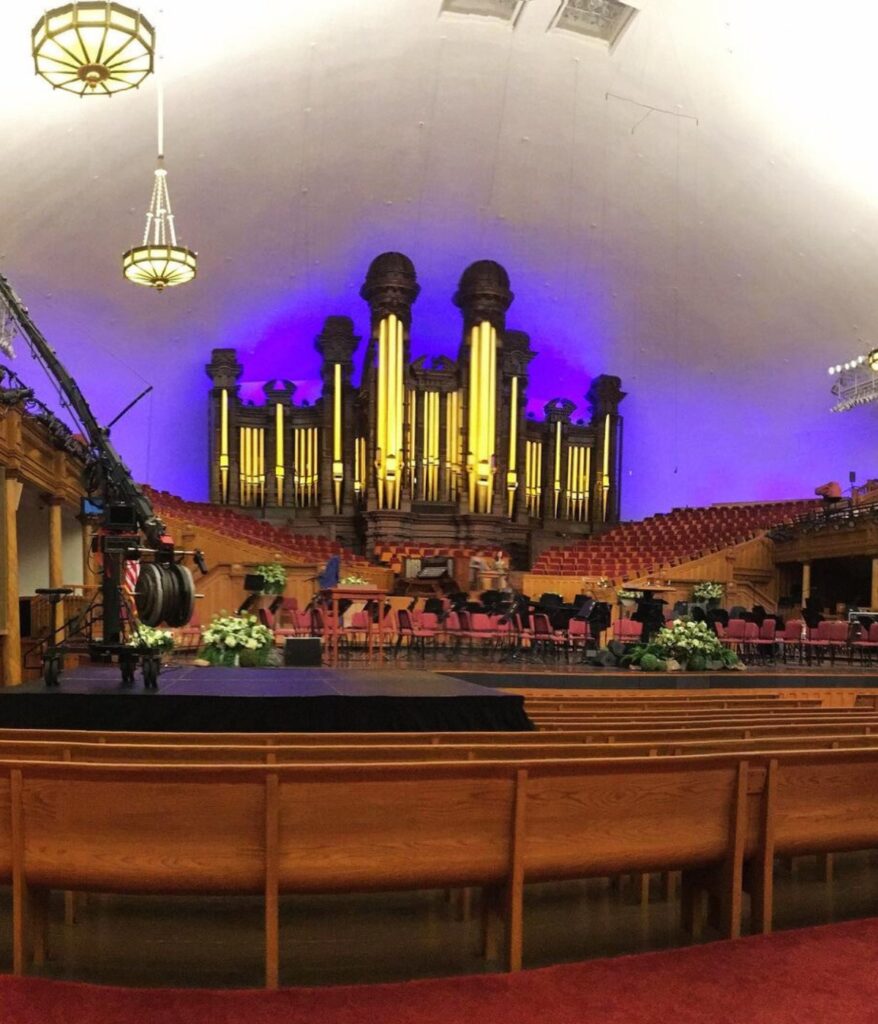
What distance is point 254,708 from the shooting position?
15.6 feet

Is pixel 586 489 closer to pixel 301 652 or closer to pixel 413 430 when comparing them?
pixel 413 430

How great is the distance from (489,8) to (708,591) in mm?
9429

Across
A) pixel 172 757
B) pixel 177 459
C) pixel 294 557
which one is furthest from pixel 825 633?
pixel 177 459

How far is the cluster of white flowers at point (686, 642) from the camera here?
27.1 ft

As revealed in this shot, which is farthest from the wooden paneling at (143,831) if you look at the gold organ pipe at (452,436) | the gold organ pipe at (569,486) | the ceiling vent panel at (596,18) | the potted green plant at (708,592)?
the gold organ pipe at (569,486)

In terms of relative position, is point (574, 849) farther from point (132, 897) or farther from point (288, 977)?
point (132, 897)

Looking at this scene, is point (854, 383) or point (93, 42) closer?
point (93, 42)

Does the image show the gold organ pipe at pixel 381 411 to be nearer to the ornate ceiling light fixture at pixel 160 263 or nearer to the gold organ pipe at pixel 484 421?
the gold organ pipe at pixel 484 421

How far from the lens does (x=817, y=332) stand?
1716cm

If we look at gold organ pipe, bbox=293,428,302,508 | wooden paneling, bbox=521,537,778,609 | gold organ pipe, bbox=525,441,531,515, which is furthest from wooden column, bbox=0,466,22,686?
gold organ pipe, bbox=525,441,531,515

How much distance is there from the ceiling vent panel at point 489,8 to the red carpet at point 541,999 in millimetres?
13196

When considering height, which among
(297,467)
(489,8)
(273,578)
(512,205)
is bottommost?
(273,578)

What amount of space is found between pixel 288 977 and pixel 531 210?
635 inches

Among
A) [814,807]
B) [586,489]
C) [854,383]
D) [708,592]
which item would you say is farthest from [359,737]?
[854,383]
